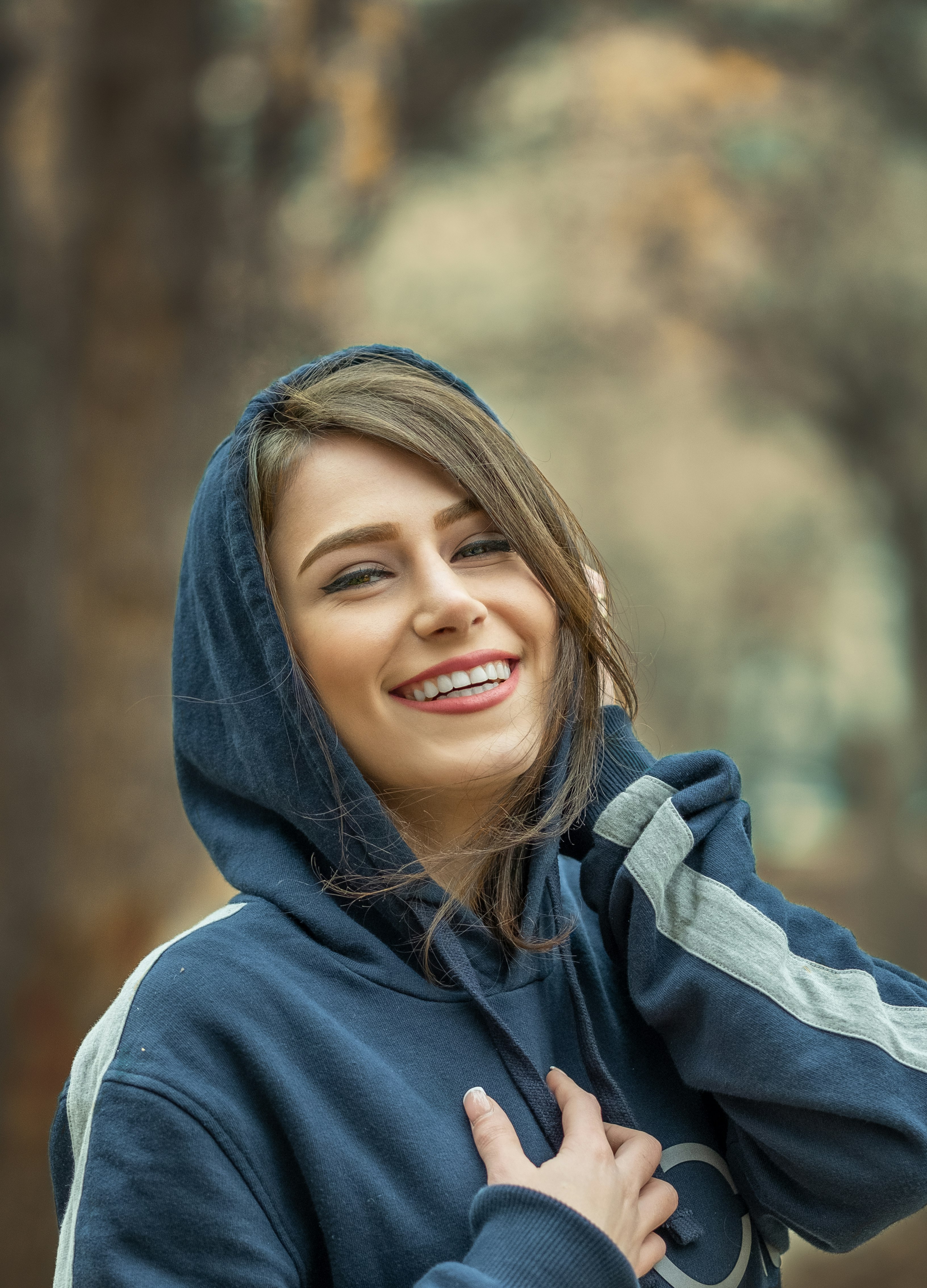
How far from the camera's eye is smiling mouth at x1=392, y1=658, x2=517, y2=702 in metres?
1.07

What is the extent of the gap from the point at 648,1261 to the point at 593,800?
42cm

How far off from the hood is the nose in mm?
132

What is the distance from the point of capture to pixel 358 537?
1079 mm

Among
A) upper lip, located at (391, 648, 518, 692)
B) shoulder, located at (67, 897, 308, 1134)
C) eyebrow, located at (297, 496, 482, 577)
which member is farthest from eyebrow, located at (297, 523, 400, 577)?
shoulder, located at (67, 897, 308, 1134)

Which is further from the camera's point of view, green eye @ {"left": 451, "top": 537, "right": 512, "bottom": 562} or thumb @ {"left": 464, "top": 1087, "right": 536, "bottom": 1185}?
green eye @ {"left": 451, "top": 537, "right": 512, "bottom": 562}

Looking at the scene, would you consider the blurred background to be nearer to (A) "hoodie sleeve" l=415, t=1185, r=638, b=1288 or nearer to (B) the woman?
(B) the woman

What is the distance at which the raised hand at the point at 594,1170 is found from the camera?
2.98ft

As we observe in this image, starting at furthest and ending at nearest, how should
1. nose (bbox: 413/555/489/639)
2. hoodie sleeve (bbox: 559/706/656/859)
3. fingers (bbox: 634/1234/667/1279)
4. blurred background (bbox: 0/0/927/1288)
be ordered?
blurred background (bbox: 0/0/927/1288) → hoodie sleeve (bbox: 559/706/656/859) → nose (bbox: 413/555/489/639) → fingers (bbox: 634/1234/667/1279)

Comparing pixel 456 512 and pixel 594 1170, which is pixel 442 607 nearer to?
pixel 456 512

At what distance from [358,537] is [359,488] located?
0.18 ft

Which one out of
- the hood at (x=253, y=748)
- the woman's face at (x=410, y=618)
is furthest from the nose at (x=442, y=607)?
the hood at (x=253, y=748)

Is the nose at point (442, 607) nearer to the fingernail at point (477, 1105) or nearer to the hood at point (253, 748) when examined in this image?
the hood at point (253, 748)

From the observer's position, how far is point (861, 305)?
4215 mm


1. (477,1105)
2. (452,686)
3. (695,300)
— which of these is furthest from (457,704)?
(695,300)
